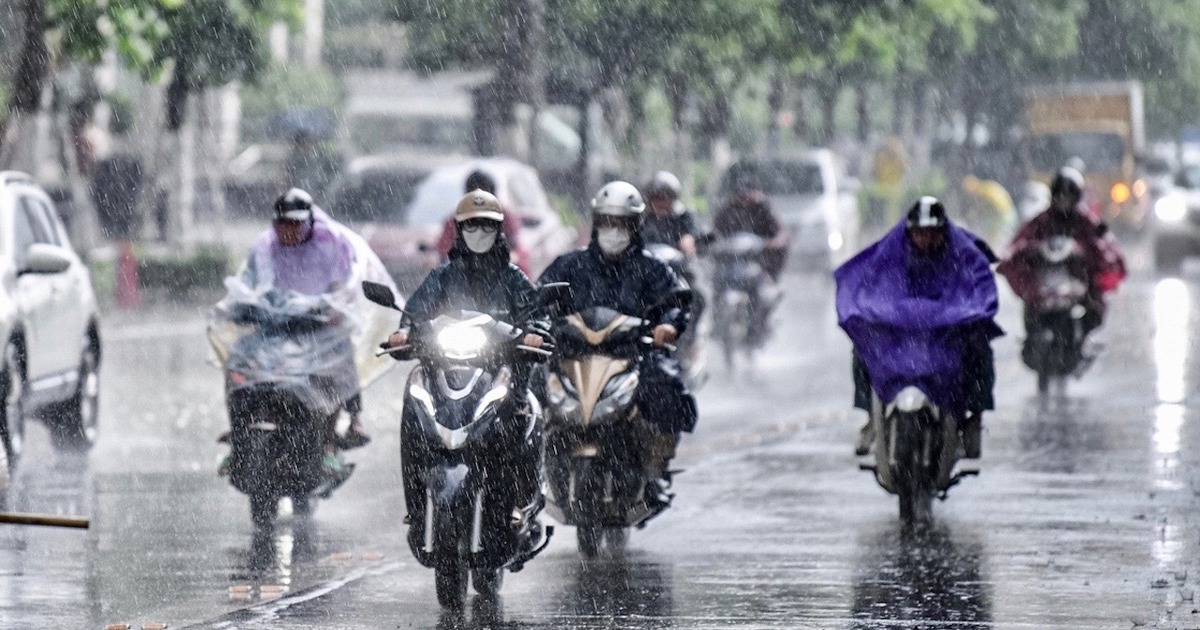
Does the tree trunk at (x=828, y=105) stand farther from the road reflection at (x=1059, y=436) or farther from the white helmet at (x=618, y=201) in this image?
the white helmet at (x=618, y=201)

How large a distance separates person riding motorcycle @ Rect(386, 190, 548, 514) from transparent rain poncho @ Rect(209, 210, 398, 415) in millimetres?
2327

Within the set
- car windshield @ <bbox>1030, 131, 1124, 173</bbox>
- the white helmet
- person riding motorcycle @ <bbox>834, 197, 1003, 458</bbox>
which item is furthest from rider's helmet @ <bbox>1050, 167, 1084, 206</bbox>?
car windshield @ <bbox>1030, 131, 1124, 173</bbox>

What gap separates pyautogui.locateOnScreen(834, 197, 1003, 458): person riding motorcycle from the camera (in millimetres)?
12023

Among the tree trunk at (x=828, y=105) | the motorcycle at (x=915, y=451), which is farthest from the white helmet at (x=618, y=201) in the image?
the tree trunk at (x=828, y=105)

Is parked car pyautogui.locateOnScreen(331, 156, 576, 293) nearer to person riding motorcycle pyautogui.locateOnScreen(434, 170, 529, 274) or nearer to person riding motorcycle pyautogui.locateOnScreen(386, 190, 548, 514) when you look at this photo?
person riding motorcycle pyautogui.locateOnScreen(434, 170, 529, 274)

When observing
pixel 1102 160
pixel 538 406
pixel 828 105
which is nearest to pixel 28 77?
pixel 538 406

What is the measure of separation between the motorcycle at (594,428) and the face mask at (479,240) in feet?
3.73

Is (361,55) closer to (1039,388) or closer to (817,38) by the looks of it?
(817,38)

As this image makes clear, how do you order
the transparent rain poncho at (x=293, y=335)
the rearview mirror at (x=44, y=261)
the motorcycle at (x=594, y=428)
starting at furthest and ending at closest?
the rearview mirror at (x=44, y=261) < the transparent rain poncho at (x=293, y=335) < the motorcycle at (x=594, y=428)

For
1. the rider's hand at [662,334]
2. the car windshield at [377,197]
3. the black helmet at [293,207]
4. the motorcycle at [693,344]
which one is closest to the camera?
the rider's hand at [662,334]

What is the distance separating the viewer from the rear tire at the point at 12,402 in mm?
13961

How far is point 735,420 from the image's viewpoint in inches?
694

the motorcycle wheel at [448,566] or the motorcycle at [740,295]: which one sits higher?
the motorcycle at [740,295]

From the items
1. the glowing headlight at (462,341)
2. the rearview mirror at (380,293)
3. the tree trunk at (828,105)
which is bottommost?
the glowing headlight at (462,341)
